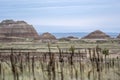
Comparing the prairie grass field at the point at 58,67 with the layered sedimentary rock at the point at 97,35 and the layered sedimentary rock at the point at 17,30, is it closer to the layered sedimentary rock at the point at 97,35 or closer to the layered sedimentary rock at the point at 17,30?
the layered sedimentary rock at the point at 17,30

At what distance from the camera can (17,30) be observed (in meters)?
136

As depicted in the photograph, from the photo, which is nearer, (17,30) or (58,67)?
(58,67)

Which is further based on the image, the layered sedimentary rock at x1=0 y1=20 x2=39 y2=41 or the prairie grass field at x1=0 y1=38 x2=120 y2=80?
the layered sedimentary rock at x1=0 y1=20 x2=39 y2=41

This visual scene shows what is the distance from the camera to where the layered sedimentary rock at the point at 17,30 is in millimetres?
131875

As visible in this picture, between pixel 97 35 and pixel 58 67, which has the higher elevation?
pixel 58 67

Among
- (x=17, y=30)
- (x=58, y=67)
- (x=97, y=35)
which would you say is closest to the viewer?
(x=58, y=67)

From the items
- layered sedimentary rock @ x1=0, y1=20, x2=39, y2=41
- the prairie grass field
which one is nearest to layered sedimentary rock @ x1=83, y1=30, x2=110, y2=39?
layered sedimentary rock @ x1=0, y1=20, x2=39, y2=41

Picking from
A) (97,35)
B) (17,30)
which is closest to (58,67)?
(17,30)

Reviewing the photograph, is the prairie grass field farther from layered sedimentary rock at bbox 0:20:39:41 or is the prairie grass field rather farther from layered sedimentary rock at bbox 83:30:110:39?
layered sedimentary rock at bbox 83:30:110:39

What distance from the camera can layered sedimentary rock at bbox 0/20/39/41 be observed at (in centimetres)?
13188

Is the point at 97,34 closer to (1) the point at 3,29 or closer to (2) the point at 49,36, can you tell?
(2) the point at 49,36

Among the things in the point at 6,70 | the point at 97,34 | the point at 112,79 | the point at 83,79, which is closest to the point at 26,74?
the point at 6,70

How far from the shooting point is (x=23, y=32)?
137m

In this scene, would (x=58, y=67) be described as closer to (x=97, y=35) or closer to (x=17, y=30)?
(x=17, y=30)
